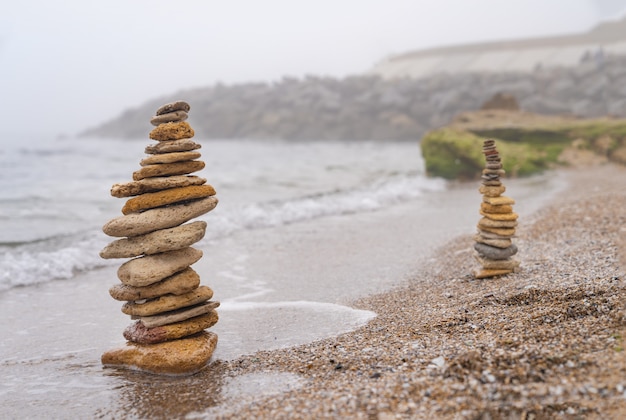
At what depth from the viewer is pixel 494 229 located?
28.0 ft

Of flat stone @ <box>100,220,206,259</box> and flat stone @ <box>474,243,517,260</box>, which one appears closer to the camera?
flat stone @ <box>100,220,206,259</box>

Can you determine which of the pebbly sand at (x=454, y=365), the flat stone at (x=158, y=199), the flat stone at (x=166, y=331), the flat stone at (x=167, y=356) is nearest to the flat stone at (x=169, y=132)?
the flat stone at (x=158, y=199)

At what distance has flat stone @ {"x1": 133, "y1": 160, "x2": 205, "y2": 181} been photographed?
6.77 meters

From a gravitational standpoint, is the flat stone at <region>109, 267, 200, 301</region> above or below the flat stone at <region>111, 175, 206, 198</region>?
below

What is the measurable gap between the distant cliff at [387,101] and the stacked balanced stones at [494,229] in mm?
39699

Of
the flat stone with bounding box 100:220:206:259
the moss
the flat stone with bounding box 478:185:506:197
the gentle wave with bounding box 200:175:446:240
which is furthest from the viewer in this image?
the moss

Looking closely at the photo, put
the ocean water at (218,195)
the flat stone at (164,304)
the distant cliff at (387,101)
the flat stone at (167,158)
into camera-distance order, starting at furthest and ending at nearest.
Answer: the distant cliff at (387,101) < the ocean water at (218,195) < the flat stone at (167,158) < the flat stone at (164,304)

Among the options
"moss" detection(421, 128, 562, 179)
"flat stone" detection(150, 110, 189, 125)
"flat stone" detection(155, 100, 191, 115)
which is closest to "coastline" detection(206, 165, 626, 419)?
"flat stone" detection(150, 110, 189, 125)

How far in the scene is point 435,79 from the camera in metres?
60.5

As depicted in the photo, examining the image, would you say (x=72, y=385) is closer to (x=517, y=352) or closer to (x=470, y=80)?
(x=517, y=352)

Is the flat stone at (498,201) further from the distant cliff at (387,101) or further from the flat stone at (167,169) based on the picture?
the distant cliff at (387,101)

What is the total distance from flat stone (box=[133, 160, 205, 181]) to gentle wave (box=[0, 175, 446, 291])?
488cm

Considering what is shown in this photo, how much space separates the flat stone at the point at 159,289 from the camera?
654cm

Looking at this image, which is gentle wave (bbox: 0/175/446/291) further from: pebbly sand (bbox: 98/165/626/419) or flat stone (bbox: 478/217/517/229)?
flat stone (bbox: 478/217/517/229)
